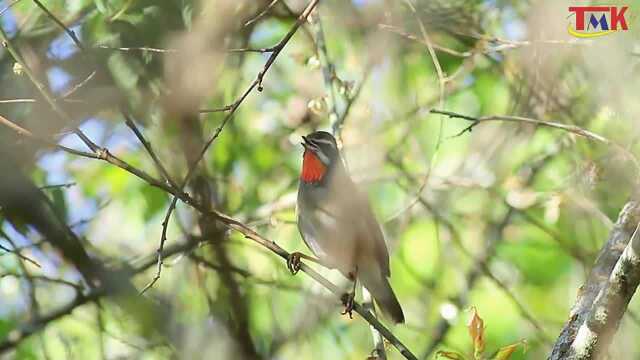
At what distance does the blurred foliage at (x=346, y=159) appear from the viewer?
4.27 meters

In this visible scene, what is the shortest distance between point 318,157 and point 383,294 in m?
0.74

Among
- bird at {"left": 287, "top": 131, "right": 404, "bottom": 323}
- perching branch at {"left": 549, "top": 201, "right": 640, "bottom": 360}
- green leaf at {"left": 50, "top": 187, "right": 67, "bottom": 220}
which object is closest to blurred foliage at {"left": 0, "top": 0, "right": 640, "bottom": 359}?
green leaf at {"left": 50, "top": 187, "right": 67, "bottom": 220}

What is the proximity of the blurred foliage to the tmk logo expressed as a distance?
73 mm

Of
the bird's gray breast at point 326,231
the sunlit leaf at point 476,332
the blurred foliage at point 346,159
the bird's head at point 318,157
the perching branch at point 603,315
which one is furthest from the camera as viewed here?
the bird's head at point 318,157

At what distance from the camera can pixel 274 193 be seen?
662 cm

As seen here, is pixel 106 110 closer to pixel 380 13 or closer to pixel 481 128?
pixel 380 13

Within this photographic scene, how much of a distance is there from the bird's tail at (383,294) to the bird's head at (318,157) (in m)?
0.54

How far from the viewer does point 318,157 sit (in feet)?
15.9

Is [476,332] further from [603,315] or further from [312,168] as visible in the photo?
[312,168]

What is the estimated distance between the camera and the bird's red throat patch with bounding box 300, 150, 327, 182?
4.82m

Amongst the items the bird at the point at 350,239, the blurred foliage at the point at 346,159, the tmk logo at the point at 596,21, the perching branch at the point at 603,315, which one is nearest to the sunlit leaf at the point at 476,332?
the perching branch at the point at 603,315

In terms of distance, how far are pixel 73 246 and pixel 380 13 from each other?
90.8 inches

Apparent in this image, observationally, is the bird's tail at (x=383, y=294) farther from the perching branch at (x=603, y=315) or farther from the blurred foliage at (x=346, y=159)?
the perching branch at (x=603, y=315)

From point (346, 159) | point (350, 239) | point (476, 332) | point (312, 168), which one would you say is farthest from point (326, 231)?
point (476, 332)
